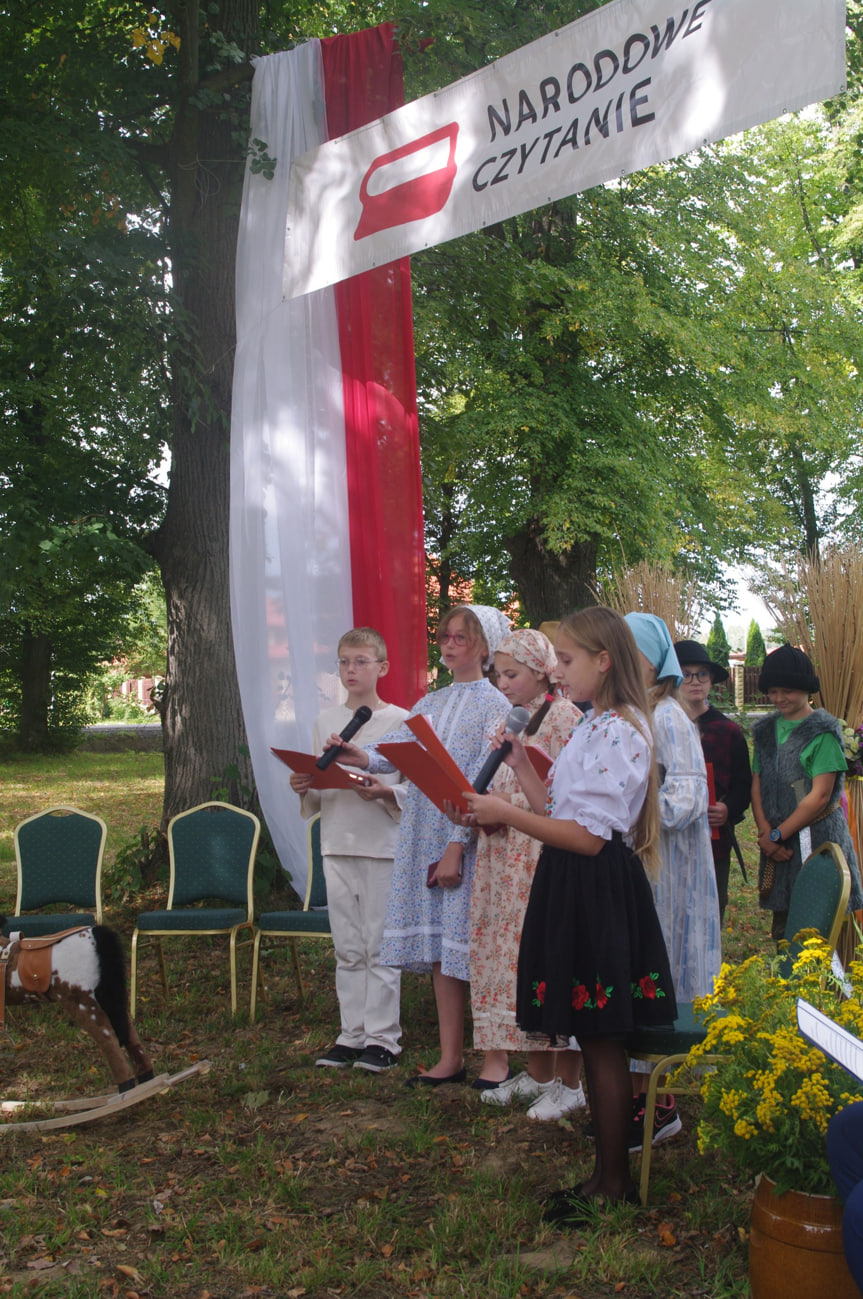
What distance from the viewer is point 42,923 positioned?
18.0 feet

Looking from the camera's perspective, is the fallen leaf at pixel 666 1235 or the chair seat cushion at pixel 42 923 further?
the chair seat cushion at pixel 42 923

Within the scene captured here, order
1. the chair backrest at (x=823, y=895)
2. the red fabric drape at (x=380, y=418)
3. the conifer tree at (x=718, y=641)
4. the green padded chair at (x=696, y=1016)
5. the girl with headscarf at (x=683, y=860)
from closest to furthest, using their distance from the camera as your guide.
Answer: the green padded chair at (x=696, y=1016) < the chair backrest at (x=823, y=895) < the girl with headscarf at (x=683, y=860) < the red fabric drape at (x=380, y=418) < the conifer tree at (x=718, y=641)

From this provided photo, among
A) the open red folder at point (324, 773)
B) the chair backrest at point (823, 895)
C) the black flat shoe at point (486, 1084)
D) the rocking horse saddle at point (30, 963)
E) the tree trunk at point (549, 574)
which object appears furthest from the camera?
the tree trunk at point (549, 574)

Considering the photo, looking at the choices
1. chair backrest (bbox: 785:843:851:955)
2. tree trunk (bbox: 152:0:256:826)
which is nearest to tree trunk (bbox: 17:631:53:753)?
tree trunk (bbox: 152:0:256:826)

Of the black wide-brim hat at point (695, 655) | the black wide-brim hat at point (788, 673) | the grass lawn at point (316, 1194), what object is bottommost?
the grass lawn at point (316, 1194)

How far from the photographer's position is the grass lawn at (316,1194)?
291 centimetres

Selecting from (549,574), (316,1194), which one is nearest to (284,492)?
(316,1194)

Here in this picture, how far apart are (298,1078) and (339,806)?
108 centimetres

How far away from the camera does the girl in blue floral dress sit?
3.01 m

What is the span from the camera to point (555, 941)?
3064 millimetres

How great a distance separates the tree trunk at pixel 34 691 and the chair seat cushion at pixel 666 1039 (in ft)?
58.2

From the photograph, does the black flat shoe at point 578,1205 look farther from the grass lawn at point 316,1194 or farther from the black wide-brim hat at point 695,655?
the black wide-brim hat at point 695,655

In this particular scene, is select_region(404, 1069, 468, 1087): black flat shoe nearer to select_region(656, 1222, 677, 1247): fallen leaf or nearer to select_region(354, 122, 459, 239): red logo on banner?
select_region(656, 1222, 677, 1247): fallen leaf

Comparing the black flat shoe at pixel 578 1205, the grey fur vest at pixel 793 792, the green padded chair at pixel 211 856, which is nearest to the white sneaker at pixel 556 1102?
the black flat shoe at pixel 578 1205
